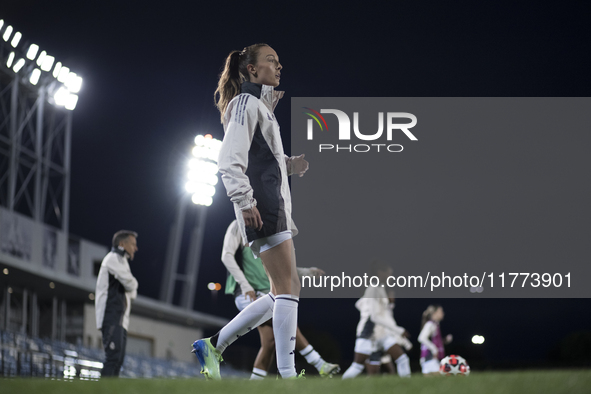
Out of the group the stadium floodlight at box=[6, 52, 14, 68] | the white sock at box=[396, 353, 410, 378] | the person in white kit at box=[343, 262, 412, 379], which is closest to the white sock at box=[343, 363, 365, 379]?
the person in white kit at box=[343, 262, 412, 379]

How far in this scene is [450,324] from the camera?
5491 cm

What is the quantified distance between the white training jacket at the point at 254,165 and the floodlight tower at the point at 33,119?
865 inches

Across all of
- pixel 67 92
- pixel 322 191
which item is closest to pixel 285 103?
pixel 322 191

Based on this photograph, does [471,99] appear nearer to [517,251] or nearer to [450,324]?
[517,251]

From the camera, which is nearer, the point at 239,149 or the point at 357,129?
the point at 239,149

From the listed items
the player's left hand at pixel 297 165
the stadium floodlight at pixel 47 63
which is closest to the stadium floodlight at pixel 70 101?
the stadium floodlight at pixel 47 63

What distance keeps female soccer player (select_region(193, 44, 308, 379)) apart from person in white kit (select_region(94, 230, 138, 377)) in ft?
12.3

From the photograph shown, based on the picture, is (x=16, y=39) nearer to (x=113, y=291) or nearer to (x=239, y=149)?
(x=113, y=291)

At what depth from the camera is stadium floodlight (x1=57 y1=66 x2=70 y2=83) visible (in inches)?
1072

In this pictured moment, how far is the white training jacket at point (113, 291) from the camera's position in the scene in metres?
7.92

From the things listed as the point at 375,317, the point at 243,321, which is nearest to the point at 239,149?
the point at 243,321

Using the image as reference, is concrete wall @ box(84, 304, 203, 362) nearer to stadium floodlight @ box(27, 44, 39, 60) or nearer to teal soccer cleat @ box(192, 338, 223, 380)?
stadium floodlight @ box(27, 44, 39, 60)

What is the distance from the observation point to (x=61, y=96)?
27.2 metres

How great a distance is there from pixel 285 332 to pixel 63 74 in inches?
1004
